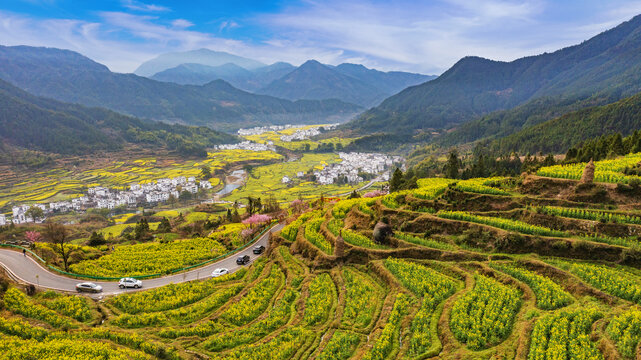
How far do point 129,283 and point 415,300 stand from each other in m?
26.2

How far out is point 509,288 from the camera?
23250mm

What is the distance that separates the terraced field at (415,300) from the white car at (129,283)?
254cm

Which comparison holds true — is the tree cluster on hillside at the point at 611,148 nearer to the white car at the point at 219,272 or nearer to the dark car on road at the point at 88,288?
the white car at the point at 219,272

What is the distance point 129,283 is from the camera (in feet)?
102

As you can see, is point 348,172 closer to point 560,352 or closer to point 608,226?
point 608,226

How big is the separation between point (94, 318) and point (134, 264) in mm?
12572

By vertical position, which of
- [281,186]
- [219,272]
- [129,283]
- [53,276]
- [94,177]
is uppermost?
[94,177]

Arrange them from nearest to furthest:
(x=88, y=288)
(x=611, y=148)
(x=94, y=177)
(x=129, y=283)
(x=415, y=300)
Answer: (x=415, y=300) → (x=88, y=288) → (x=129, y=283) → (x=611, y=148) → (x=94, y=177)

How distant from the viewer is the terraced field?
61.6 ft

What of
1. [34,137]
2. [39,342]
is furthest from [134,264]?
[34,137]

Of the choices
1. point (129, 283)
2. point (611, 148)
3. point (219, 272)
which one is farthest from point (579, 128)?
point (129, 283)

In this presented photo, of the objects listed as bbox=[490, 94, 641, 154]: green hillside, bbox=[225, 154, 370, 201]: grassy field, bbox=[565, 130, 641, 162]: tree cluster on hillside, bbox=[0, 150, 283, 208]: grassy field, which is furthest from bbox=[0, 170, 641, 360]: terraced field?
bbox=[0, 150, 283, 208]: grassy field

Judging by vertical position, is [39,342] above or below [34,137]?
below

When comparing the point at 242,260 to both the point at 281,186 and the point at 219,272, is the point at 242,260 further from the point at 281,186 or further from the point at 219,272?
the point at 281,186
